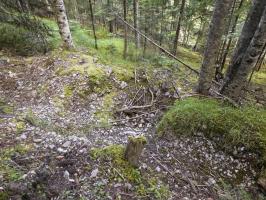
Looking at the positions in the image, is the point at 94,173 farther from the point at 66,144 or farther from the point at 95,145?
the point at 66,144

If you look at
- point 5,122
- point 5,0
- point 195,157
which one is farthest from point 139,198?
point 5,0

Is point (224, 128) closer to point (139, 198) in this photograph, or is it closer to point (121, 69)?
point (139, 198)

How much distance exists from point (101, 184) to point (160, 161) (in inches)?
50.0

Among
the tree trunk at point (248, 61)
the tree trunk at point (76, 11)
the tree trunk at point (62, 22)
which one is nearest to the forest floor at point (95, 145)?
the tree trunk at point (248, 61)

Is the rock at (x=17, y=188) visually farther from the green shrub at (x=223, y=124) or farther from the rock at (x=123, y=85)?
the rock at (x=123, y=85)

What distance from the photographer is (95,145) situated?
4273 mm

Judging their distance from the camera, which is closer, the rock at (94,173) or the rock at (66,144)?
the rock at (94,173)

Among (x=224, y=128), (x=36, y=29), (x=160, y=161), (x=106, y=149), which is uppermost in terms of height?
(x=36, y=29)

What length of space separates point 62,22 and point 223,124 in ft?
22.4

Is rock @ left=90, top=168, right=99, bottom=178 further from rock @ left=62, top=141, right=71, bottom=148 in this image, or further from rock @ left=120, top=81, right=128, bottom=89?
rock @ left=120, top=81, right=128, bottom=89

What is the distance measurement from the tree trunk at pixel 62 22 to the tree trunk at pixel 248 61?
6237 mm

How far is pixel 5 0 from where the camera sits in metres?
8.08

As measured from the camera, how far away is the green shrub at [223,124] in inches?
160

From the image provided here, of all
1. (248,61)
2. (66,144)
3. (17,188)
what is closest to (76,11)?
(66,144)
